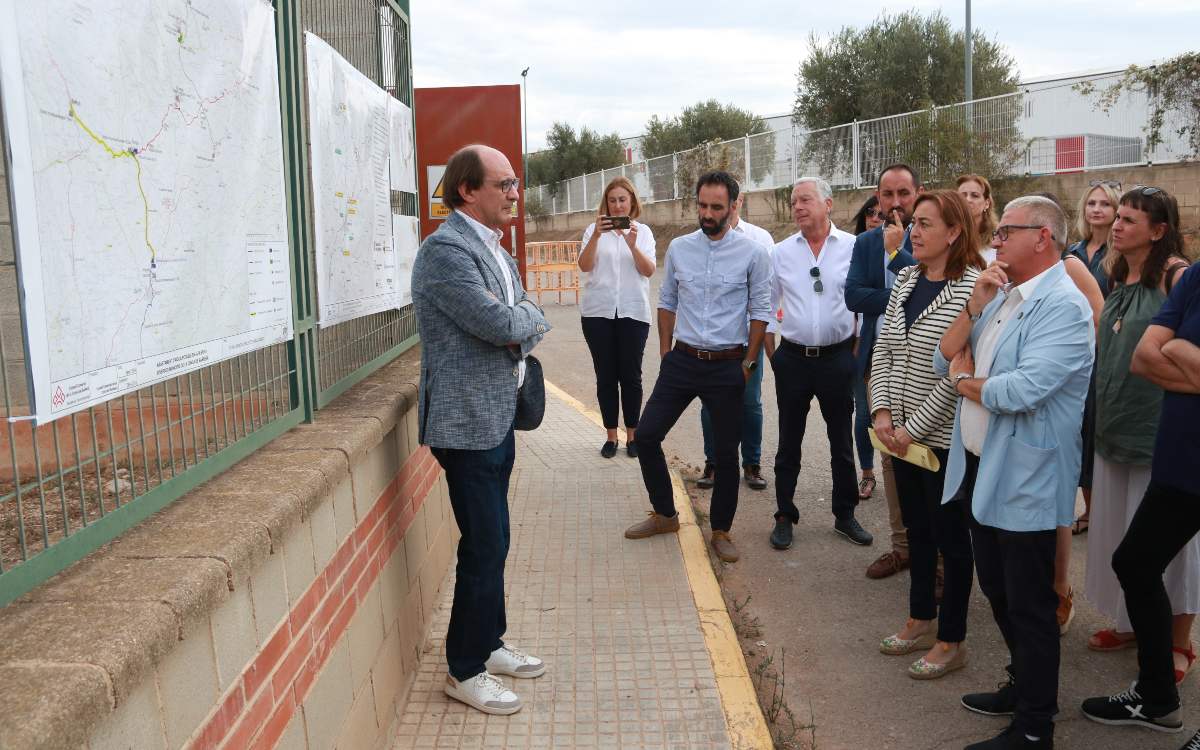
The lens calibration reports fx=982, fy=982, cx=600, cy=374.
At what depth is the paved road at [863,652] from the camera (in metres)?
3.82

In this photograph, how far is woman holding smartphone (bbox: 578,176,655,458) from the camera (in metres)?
7.17

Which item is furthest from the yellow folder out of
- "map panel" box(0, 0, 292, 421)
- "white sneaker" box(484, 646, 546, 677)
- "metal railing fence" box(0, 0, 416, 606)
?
"map panel" box(0, 0, 292, 421)

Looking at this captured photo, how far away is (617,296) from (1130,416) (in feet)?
12.2

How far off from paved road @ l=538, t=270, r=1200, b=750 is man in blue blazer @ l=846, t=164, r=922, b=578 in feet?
0.56

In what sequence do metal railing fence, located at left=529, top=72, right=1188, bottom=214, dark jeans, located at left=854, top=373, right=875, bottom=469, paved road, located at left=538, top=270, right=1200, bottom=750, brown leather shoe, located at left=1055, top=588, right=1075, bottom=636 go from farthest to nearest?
metal railing fence, located at left=529, top=72, right=1188, bottom=214, dark jeans, located at left=854, top=373, right=875, bottom=469, brown leather shoe, located at left=1055, top=588, right=1075, bottom=636, paved road, located at left=538, top=270, right=1200, bottom=750

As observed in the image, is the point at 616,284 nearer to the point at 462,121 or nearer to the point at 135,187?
the point at 462,121

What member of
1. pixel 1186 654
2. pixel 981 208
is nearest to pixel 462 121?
pixel 981 208

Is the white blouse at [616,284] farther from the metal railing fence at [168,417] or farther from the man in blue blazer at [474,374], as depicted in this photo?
the man in blue blazer at [474,374]

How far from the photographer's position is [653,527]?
19.2 feet

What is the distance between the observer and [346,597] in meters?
3.16

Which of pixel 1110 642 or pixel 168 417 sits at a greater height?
pixel 168 417

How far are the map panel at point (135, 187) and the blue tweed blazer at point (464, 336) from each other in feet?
2.23

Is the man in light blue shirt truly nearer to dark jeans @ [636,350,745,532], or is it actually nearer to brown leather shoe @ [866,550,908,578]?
dark jeans @ [636,350,745,532]

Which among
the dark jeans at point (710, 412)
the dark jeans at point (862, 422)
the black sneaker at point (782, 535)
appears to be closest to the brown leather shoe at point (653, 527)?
the dark jeans at point (710, 412)
